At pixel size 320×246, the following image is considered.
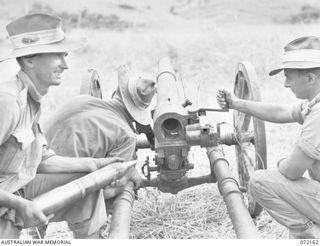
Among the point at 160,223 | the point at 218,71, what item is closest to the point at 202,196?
the point at 160,223

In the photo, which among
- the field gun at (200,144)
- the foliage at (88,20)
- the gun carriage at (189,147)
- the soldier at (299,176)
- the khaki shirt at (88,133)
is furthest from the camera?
the foliage at (88,20)

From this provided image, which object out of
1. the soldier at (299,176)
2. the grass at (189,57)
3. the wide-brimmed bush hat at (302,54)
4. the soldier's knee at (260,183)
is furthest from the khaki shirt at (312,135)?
the grass at (189,57)

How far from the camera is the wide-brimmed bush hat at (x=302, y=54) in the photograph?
3.63 metres

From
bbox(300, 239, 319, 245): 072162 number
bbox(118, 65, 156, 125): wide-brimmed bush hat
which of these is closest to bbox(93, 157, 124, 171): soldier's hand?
bbox(118, 65, 156, 125): wide-brimmed bush hat

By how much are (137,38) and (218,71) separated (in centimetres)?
249

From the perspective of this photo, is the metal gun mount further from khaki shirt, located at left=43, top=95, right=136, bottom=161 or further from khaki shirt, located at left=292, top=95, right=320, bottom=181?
khaki shirt, located at left=292, top=95, right=320, bottom=181

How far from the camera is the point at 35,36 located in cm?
361

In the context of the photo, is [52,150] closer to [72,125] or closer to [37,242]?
[72,125]

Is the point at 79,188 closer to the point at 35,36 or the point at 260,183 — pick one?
the point at 35,36

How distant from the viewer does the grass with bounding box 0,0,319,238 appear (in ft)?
17.7

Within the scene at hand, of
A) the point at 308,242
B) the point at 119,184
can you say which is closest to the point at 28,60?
the point at 119,184

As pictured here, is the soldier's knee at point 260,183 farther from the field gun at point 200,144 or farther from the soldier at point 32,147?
the soldier at point 32,147

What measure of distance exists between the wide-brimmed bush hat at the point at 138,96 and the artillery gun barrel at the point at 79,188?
68cm

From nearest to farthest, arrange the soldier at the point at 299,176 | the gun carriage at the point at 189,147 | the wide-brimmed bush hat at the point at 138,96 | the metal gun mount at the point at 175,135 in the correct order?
the soldier at the point at 299,176 < the gun carriage at the point at 189,147 < the metal gun mount at the point at 175,135 < the wide-brimmed bush hat at the point at 138,96
